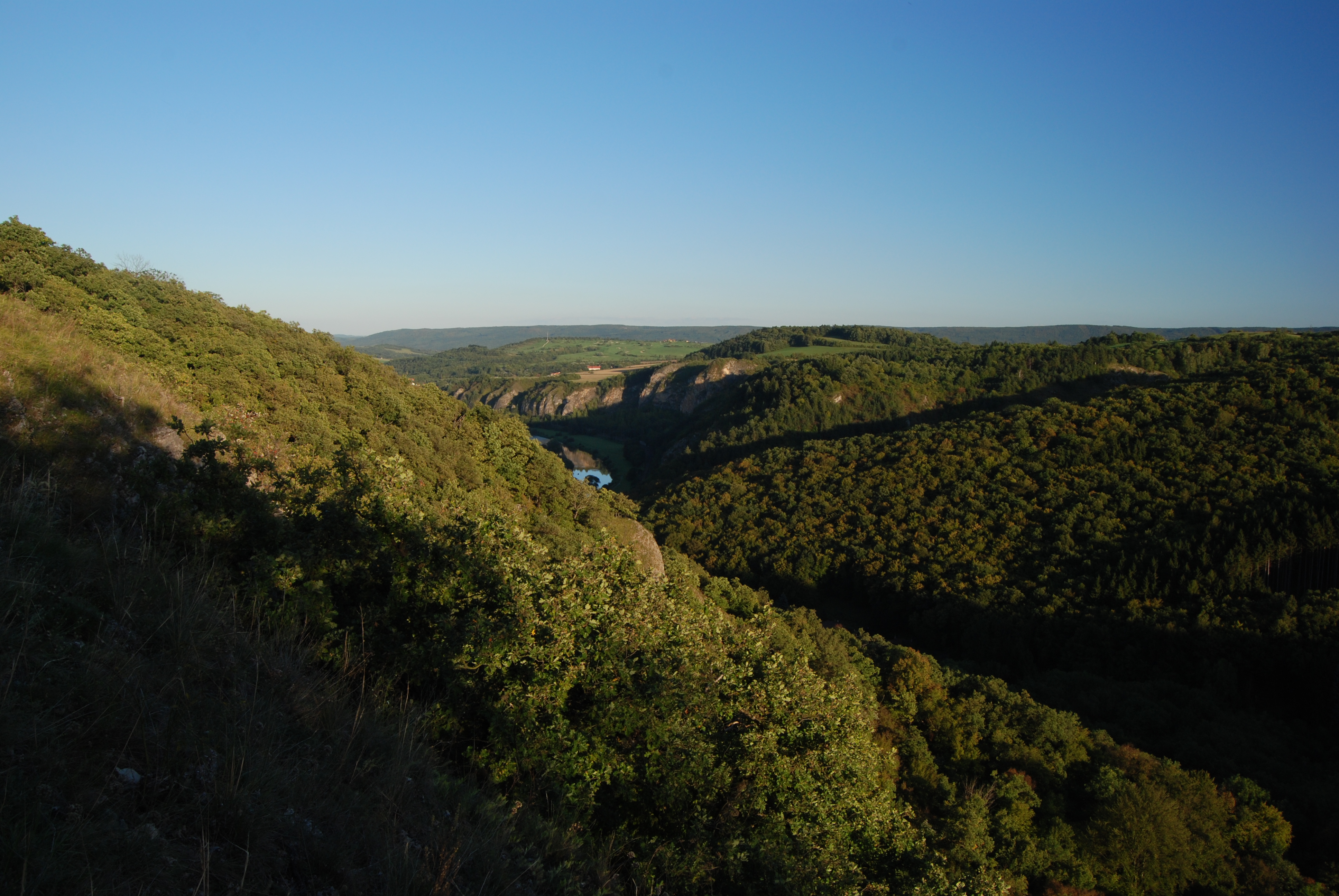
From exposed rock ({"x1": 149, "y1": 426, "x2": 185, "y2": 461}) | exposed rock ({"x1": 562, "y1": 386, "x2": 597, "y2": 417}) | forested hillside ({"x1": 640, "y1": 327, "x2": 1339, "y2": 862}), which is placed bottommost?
forested hillside ({"x1": 640, "y1": 327, "x2": 1339, "y2": 862})

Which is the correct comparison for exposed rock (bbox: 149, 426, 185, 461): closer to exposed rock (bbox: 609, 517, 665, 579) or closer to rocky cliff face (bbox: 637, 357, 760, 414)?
exposed rock (bbox: 609, 517, 665, 579)

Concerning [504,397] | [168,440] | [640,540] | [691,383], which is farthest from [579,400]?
[168,440]

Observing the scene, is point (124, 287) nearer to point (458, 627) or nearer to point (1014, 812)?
point (458, 627)

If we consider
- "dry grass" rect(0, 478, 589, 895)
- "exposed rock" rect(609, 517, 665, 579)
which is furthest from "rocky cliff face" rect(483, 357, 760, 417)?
"dry grass" rect(0, 478, 589, 895)

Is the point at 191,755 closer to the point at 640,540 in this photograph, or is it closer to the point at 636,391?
the point at 640,540

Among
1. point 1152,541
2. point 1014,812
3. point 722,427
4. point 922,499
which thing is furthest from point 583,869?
point 722,427

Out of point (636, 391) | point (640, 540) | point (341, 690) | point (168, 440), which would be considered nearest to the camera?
point (341, 690)

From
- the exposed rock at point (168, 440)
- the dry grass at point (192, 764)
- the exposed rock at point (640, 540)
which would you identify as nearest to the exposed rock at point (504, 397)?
the exposed rock at point (640, 540)

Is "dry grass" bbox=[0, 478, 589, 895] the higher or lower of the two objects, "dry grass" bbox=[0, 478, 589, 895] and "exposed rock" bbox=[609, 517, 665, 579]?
the higher
